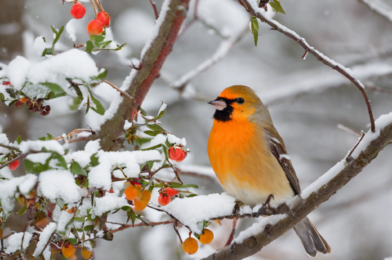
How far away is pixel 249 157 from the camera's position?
3174mm

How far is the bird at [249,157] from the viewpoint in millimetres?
3150

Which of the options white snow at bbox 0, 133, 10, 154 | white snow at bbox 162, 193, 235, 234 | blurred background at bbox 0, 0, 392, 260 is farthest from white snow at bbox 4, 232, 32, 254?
blurred background at bbox 0, 0, 392, 260

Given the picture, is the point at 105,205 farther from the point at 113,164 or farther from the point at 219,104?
the point at 219,104

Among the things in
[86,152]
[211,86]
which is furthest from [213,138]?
[211,86]

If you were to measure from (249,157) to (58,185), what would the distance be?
201 cm

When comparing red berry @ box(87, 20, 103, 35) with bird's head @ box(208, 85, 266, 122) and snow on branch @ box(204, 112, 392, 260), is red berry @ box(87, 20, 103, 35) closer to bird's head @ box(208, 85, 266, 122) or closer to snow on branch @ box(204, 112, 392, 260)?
snow on branch @ box(204, 112, 392, 260)

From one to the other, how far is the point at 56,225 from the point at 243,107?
2318 millimetres

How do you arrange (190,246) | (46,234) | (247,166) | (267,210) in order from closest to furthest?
(46,234), (190,246), (267,210), (247,166)

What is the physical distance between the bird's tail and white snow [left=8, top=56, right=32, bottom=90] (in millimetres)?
2962

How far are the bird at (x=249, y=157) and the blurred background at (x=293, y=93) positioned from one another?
1.80 m

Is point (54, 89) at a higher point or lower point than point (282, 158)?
higher

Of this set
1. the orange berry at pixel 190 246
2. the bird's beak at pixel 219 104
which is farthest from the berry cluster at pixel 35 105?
the bird's beak at pixel 219 104

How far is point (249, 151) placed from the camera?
3203 millimetres

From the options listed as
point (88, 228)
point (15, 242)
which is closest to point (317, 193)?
point (88, 228)
